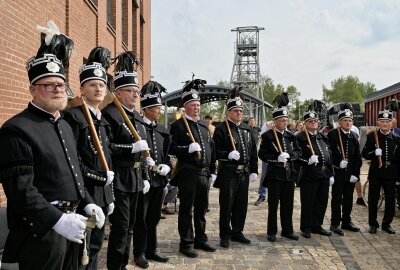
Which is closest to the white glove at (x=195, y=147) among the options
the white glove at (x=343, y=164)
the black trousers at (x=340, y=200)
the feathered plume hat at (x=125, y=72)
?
the feathered plume hat at (x=125, y=72)

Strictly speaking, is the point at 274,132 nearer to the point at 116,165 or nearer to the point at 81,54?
the point at 116,165

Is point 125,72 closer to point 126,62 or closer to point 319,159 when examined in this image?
point 126,62

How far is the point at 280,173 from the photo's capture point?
696cm

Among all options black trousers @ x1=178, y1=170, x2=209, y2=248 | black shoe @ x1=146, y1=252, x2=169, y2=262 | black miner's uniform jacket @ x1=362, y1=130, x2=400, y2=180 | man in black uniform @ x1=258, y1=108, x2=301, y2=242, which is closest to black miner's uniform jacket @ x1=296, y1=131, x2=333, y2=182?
man in black uniform @ x1=258, y1=108, x2=301, y2=242

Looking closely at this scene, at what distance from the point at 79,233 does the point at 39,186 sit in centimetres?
43

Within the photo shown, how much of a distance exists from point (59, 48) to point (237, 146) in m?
3.74

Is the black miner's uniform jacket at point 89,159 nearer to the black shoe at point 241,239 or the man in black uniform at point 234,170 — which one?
the man in black uniform at point 234,170

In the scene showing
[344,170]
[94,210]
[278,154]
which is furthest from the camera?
[344,170]

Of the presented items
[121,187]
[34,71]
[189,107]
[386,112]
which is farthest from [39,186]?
[386,112]

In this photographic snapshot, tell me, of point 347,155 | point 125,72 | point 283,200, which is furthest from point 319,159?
point 125,72

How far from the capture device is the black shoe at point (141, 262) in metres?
5.36

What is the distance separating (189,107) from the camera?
630cm

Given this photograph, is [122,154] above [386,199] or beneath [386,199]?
above

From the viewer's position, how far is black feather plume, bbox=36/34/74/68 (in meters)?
3.40
